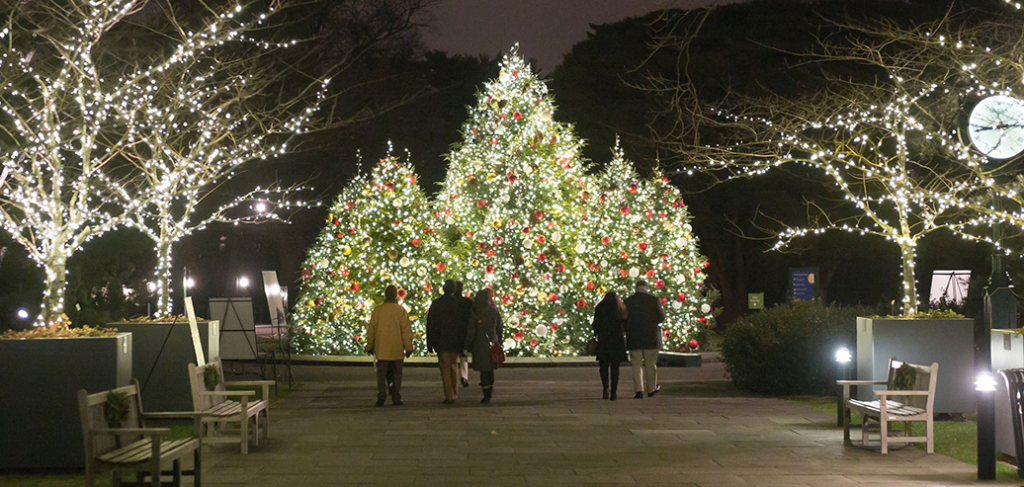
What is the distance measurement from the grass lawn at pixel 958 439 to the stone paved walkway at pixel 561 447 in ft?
0.93

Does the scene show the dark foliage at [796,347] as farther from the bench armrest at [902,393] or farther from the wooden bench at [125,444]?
the wooden bench at [125,444]

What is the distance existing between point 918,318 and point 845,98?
3.63 m

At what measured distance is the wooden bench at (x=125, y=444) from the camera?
26.2 ft

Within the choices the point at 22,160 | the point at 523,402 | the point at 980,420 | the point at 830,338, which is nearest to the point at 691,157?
the point at 830,338

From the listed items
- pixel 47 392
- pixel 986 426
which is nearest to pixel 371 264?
pixel 47 392

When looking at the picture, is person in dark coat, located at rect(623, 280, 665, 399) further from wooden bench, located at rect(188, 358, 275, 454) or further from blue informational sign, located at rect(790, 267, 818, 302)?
blue informational sign, located at rect(790, 267, 818, 302)

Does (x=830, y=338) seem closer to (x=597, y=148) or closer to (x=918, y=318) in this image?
(x=918, y=318)

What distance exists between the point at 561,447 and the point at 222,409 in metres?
3.48

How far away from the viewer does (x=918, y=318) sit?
45.3 feet

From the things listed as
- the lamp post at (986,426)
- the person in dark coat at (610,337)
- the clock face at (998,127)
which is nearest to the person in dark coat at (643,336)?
the person in dark coat at (610,337)

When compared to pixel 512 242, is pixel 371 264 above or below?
below

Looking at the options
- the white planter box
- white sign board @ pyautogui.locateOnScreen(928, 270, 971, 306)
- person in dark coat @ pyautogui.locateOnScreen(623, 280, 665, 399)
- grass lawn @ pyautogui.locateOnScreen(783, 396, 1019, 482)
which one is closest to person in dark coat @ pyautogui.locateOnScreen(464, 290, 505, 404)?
person in dark coat @ pyautogui.locateOnScreen(623, 280, 665, 399)

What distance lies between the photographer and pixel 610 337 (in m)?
16.2

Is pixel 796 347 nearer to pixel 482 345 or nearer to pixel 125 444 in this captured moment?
pixel 482 345
